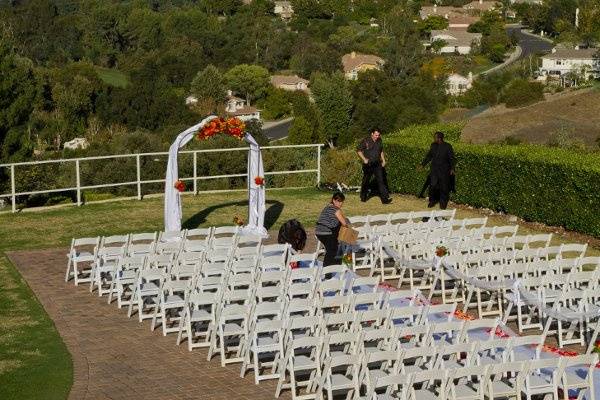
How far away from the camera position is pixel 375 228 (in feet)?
56.5

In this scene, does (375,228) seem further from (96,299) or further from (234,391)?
(234,391)

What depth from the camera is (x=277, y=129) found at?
363 ft

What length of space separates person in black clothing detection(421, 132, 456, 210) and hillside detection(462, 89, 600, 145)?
31.9 m

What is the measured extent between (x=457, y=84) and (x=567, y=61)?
62.5 ft

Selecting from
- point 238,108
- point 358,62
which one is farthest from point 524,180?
point 358,62

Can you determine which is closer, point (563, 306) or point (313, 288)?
point (313, 288)

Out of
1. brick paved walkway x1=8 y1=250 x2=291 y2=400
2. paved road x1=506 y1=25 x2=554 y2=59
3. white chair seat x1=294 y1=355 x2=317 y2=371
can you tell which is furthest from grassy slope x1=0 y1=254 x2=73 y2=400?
paved road x1=506 y1=25 x2=554 y2=59

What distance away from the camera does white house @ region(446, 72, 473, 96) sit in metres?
123

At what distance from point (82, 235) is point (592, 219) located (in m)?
8.99

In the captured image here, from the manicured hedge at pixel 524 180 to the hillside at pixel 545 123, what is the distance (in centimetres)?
2877

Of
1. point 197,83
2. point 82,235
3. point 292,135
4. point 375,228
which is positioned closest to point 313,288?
point 375,228

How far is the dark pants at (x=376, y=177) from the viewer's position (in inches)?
886

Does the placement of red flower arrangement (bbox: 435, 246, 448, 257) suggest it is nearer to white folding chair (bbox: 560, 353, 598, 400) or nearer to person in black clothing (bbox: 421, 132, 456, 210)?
white folding chair (bbox: 560, 353, 598, 400)

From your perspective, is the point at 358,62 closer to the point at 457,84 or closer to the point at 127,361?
the point at 457,84
